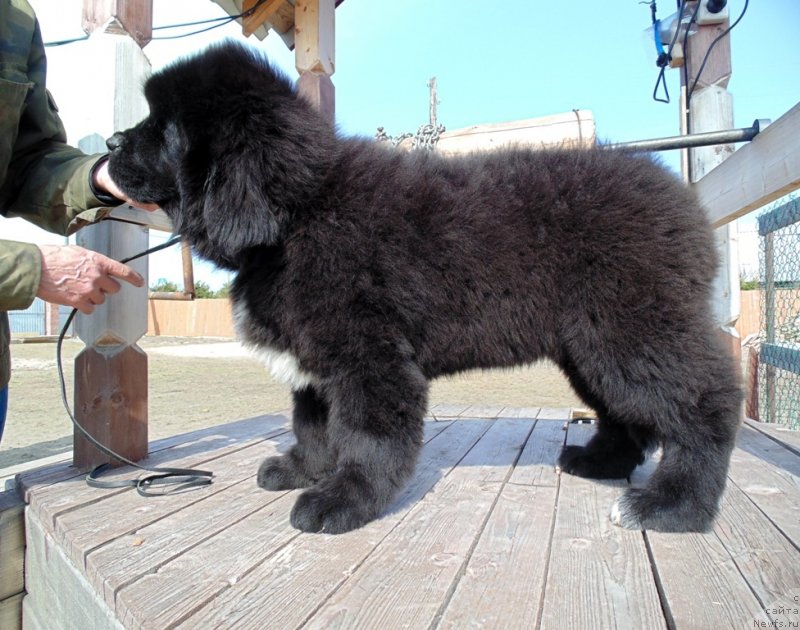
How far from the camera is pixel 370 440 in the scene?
6.01 feet

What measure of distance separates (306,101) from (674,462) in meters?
1.85

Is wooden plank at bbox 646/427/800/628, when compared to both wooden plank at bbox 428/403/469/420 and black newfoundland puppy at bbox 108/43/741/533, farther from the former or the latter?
wooden plank at bbox 428/403/469/420

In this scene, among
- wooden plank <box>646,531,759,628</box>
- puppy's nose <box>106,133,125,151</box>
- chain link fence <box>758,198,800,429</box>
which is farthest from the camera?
chain link fence <box>758,198,800,429</box>

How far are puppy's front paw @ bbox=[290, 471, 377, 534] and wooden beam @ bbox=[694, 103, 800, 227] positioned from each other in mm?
1706

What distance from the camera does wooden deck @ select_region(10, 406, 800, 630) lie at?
1281 mm

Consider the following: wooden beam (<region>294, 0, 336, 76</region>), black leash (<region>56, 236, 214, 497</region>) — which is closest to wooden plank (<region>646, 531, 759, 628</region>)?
black leash (<region>56, 236, 214, 497</region>)

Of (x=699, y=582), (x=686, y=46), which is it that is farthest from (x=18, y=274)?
(x=686, y=46)

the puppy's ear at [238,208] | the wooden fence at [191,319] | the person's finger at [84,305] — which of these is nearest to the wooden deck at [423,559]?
the person's finger at [84,305]

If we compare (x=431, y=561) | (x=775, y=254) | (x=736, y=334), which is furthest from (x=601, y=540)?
(x=775, y=254)

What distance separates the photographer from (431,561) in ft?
5.07

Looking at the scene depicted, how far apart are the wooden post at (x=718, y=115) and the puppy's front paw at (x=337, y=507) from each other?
2.40 meters

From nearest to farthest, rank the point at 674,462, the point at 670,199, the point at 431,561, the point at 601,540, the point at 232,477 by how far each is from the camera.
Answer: the point at 431,561 < the point at 601,540 < the point at 674,462 < the point at 670,199 < the point at 232,477

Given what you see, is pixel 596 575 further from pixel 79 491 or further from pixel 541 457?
pixel 79 491

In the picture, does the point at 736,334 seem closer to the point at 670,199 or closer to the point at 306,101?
the point at 670,199
